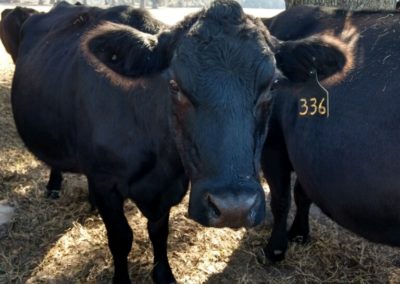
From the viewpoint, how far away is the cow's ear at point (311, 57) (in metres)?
2.68

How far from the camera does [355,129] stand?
2953mm

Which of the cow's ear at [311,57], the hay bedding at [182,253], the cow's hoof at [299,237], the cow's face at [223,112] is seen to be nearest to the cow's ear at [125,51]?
the cow's face at [223,112]

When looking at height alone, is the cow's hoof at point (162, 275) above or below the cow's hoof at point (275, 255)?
above

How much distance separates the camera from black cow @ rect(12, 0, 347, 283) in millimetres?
2193

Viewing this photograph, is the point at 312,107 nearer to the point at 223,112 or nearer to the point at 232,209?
the point at 223,112

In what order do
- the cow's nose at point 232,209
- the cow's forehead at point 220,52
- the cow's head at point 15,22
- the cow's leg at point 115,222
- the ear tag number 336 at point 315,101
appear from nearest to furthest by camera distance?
the cow's nose at point 232,209, the cow's forehead at point 220,52, the ear tag number 336 at point 315,101, the cow's leg at point 115,222, the cow's head at point 15,22

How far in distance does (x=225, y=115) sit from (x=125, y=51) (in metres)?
0.77

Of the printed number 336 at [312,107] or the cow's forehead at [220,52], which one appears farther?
the printed number 336 at [312,107]

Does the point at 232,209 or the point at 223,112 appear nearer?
the point at 232,209

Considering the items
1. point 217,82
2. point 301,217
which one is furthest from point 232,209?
point 301,217

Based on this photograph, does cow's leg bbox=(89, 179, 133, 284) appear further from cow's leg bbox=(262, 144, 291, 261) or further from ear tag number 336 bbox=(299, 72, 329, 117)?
ear tag number 336 bbox=(299, 72, 329, 117)

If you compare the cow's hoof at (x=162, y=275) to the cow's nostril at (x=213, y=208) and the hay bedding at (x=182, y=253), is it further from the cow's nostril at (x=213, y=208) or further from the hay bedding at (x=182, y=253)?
the cow's nostril at (x=213, y=208)

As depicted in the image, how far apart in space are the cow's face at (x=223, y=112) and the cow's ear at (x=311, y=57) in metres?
0.29

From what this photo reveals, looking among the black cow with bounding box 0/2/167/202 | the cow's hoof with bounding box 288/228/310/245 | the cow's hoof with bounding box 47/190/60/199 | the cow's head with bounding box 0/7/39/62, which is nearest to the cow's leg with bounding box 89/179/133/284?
the black cow with bounding box 0/2/167/202
